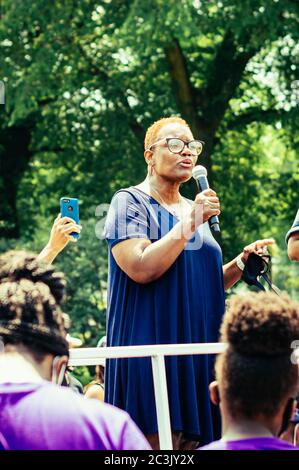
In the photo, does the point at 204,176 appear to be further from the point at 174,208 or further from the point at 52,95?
the point at 52,95

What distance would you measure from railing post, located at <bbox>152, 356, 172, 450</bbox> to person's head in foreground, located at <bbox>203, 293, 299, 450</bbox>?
951mm

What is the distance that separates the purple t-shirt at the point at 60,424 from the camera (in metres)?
2.31

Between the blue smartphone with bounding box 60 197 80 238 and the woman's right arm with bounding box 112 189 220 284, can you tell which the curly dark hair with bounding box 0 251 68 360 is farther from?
the blue smartphone with bounding box 60 197 80 238

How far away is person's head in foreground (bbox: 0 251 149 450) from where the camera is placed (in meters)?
2.32

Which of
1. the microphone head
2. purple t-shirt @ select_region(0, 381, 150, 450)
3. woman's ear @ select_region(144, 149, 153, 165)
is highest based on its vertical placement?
woman's ear @ select_region(144, 149, 153, 165)

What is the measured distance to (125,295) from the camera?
4.09 meters

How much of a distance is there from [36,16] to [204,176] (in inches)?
431

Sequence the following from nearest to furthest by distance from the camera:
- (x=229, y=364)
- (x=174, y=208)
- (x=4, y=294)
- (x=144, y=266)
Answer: (x=229, y=364) → (x=4, y=294) → (x=144, y=266) → (x=174, y=208)

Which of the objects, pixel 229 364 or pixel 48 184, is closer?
pixel 229 364

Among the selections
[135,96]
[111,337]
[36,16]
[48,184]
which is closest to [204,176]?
[111,337]

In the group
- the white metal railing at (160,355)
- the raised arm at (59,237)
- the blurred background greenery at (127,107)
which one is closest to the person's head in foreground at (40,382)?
the white metal railing at (160,355)

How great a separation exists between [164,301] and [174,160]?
0.73 metres

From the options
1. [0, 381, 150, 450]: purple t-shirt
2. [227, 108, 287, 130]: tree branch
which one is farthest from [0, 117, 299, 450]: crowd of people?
[227, 108, 287, 130]: tree branch

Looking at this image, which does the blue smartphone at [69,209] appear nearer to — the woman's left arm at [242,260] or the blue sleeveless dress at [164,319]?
the blue sleeveless dress at [164,319]
